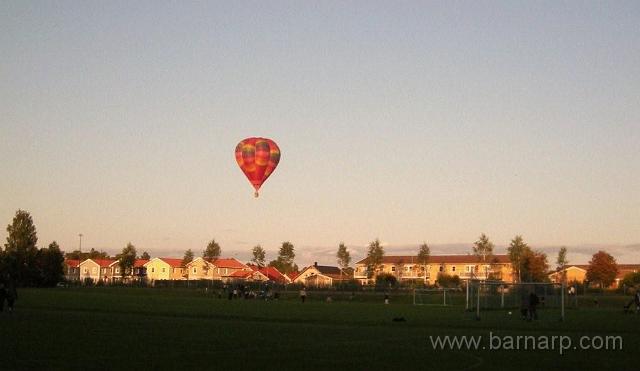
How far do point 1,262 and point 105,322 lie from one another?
106 metres

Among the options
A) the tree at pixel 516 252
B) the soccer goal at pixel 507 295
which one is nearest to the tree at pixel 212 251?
the tree at pixel 516 252

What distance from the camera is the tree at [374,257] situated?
159m

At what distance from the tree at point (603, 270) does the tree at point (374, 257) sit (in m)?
39.3

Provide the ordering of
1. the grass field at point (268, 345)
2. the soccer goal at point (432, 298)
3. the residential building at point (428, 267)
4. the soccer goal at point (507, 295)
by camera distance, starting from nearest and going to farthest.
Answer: the grass field at point (268, 345) → the soccer goal at point (507, 295) → the soccer goal at point (432, 298) → the residential building at point (428, 267)

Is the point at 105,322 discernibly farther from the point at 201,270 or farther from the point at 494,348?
the point at 201,270

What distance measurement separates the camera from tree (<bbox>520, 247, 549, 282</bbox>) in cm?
13207

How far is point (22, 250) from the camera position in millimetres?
143125

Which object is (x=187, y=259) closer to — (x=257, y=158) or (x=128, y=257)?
(x=128, y=257)

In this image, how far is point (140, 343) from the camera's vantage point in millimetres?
26578

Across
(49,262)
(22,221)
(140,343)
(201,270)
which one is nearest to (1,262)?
(49,262)

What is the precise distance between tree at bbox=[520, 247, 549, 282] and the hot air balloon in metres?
66.1

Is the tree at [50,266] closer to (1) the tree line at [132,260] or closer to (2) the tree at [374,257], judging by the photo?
(1) the tree line at [132,260]

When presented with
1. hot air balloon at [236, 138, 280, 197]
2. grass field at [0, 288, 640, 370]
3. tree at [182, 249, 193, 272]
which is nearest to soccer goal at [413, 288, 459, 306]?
hot air balloon at [236, 138, 280, 197]

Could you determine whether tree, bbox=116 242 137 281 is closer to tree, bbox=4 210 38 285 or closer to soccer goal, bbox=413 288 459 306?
tree, bbox=4 210 38 285
